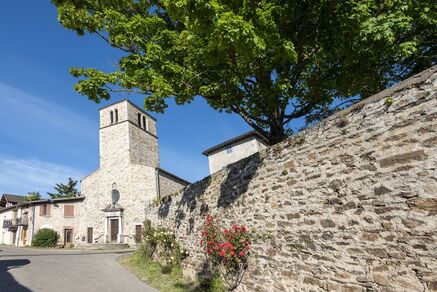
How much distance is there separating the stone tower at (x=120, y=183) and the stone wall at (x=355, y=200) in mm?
22717

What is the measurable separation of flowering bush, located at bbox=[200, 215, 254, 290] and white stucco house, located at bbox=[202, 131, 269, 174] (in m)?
16.1

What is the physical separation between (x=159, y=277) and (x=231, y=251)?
3586 millimetres

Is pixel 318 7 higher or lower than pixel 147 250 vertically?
higher

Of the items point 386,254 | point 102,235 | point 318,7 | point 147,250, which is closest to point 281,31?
point 318,7

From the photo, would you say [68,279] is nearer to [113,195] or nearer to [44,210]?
[113,195]

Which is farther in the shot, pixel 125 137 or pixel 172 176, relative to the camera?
pixel 172 176

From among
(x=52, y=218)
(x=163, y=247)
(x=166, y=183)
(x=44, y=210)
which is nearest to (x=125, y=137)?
(x=166, y=183)

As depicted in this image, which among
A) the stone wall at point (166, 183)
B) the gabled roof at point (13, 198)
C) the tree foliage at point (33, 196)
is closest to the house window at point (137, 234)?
the stone wall at point (166, 183)

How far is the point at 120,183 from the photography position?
2964cm

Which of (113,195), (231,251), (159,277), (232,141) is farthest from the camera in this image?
(113,195)

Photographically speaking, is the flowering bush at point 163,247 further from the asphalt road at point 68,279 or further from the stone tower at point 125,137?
the stone tower at point 125,137

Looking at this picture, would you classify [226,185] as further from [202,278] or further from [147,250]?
[147,250]

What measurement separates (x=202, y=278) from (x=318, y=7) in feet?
22.8

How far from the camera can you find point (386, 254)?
3.70m
